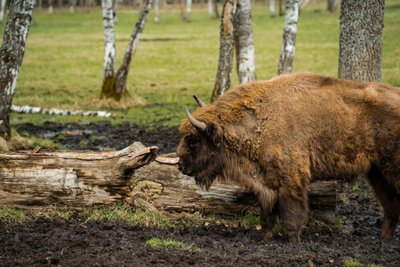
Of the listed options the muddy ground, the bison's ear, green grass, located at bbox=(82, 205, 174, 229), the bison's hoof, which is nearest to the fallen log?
green grass, located at bbox=(82, 205, 174, 229)

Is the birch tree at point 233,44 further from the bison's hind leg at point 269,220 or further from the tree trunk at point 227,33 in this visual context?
the bison's hind leg at point 269,220

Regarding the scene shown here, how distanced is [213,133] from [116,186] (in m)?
1.52

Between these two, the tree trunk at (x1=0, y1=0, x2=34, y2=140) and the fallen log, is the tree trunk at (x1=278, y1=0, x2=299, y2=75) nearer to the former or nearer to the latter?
the tree trunk at (x1=0, y1=0, x2=34, y2=140)

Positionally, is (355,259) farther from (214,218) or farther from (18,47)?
(18,47)

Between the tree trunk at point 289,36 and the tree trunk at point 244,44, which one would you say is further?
the tree trunk at point 244,44

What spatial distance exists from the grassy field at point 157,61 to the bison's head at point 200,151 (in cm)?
897

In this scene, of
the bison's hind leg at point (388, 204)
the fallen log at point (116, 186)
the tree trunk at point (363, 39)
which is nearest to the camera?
the bison's hind leg at point (388, 204)

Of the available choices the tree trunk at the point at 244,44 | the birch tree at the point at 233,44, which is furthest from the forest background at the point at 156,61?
the tree trunk at the point at 244,44

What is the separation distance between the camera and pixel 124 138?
51.8 ft

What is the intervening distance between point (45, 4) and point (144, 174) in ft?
235

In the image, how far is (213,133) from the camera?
873 centimetres

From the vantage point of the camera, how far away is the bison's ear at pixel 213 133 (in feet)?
28.5

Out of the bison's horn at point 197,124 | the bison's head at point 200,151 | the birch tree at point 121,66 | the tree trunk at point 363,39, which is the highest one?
the tree trunk at point 363,39

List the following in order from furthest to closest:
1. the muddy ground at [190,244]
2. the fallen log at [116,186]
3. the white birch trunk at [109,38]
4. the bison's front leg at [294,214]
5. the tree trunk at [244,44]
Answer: the white birch trunk at [109,38] < the tree trunk at [244,44] < the fallen log at [116,186] < the bison's front leg at [294,214] < the muddy ground at [190,244]
